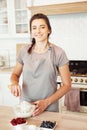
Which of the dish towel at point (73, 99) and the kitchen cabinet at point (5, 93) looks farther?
the kitchen cabinet at point (5, 93)

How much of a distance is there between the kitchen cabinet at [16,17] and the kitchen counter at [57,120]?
199 cm

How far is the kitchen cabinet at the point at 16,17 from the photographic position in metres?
3.24

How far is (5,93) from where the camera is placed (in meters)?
3.20

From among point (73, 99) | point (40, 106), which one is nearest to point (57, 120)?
point (40, 106)

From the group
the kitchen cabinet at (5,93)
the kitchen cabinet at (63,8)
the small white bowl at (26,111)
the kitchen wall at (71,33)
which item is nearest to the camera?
the small white bowl at (26,111)

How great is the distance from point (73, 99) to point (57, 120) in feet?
4.58

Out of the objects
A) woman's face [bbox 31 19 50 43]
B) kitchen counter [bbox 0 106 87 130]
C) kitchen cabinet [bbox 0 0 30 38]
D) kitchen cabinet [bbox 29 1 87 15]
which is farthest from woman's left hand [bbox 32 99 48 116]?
kitchen cabinet [bbox 0 0 30 38]

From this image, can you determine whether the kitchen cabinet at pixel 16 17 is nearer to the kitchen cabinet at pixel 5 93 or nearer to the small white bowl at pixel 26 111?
the kitchen cabinet at pixel 5 93

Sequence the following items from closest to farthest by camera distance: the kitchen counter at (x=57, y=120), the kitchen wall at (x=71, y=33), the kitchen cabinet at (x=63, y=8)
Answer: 1. the kitchen counter at (x=57, y=120)
2. the kitchen cabinet at (x=63, y=8)
3. the kitchen wall at (x=71, y=33)

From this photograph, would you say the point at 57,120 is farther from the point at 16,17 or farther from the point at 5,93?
the point at 16,17

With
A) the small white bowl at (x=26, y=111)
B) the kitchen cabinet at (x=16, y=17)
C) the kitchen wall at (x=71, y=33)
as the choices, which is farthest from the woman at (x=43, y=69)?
the kitchen cabinet at (x=16, y=17)

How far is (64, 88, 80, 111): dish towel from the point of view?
2.66m

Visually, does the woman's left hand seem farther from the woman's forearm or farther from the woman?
the woman's forearm

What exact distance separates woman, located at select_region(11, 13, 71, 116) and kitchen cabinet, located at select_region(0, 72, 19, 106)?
1607 millimetres
